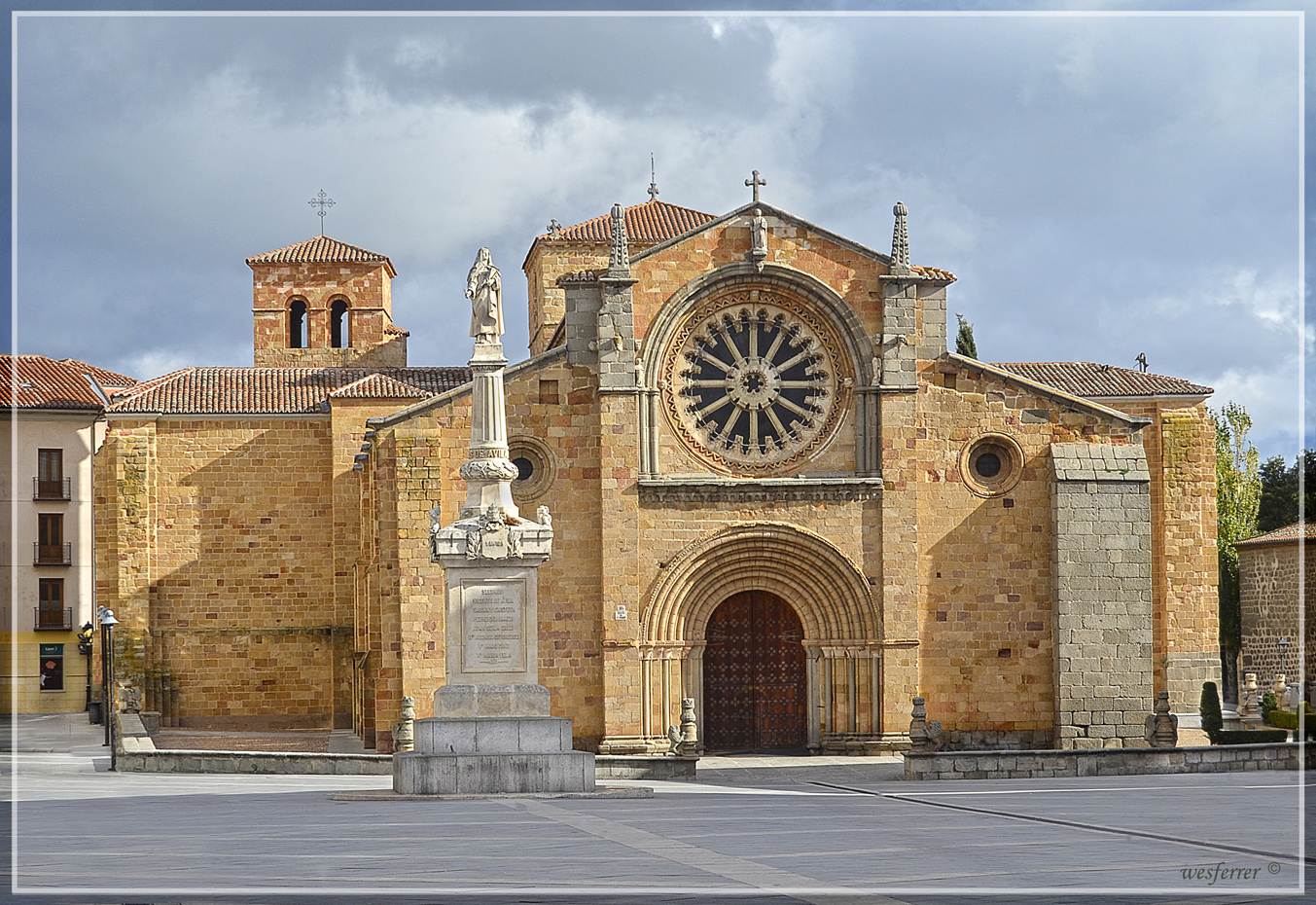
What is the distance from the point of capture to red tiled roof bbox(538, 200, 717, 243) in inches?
1548

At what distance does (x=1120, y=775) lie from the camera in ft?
76.3

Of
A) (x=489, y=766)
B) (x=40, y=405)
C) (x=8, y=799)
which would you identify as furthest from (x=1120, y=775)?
(x=40, y=405)

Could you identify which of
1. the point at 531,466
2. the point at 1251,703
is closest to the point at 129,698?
the point at 531,466

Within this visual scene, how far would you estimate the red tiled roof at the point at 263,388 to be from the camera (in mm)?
36656

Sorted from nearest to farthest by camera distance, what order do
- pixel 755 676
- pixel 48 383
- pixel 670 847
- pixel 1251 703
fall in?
pixel 670 847, pixel 755 676, pixel 1251 703, pixel 48 383

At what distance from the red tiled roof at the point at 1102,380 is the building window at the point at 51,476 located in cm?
2632

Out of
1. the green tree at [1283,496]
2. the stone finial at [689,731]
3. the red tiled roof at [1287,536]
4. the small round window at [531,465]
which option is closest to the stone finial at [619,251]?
the small round window at [531,465]

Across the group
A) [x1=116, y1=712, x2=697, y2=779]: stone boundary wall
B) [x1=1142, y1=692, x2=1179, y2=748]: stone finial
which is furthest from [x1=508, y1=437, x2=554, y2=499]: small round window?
[x1=1142, y1=692, x2=1179, y2=748]: stone finial

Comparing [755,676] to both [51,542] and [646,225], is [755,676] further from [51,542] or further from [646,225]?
[51,542]

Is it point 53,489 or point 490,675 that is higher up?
point 53,489

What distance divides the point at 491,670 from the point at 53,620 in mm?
31936

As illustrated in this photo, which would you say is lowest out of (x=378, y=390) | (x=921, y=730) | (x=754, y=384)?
(x=921, y=730)

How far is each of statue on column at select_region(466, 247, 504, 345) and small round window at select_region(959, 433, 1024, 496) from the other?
12.4 meters

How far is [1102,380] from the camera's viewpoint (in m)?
38.2
